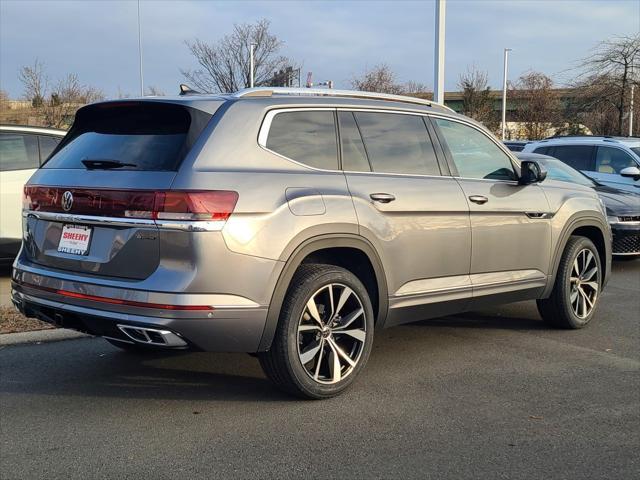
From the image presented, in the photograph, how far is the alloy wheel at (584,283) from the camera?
20.5 feet

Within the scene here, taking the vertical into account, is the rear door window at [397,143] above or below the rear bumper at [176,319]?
above

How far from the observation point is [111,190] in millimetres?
3850

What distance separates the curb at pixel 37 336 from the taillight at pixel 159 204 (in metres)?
2.18

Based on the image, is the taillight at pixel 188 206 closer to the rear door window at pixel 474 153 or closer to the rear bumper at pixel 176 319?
the rear bumper at pixel 176 319

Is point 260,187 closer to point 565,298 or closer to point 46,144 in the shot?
point 565,298

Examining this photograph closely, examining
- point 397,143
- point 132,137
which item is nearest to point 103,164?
point 132,137

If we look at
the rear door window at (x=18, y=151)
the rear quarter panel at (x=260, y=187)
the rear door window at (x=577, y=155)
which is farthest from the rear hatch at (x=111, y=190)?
the rear door window at (x=577, y=155)

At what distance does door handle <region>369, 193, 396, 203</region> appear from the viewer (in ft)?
14.7

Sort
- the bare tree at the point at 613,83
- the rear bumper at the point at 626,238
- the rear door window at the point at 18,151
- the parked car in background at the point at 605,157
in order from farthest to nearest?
the bare tree at the point at 613,83
the parked car in background at the point at 605,157
the rear bumper at the point at 626,238
the rear door window at the point at 18,151

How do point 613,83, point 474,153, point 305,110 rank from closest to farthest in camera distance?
point 305,110 < point 474,153 < point 613,83

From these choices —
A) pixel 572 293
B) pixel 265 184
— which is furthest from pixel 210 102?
pixel 572 293

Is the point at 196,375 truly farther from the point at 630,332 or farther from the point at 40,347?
the point at 630,332

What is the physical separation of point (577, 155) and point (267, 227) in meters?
9.15

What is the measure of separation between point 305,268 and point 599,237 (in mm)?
3641
